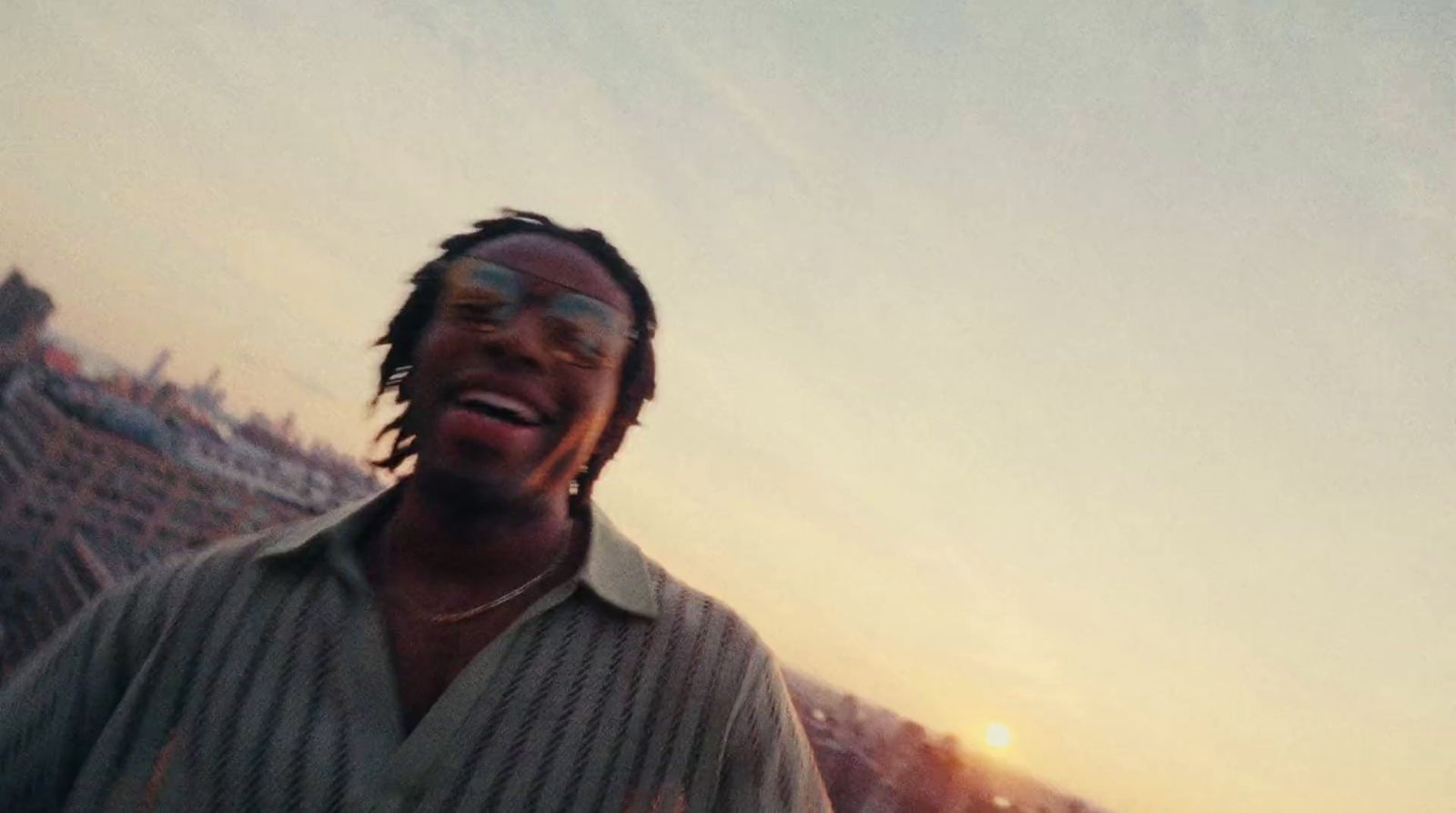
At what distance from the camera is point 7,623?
3450cm

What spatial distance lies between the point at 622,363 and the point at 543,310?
0.75 feet

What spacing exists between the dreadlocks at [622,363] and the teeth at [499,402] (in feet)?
1.07

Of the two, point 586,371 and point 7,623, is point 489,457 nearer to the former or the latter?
point 586,371

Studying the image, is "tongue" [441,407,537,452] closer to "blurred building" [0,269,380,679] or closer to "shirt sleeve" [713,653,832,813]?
"shirt sleeve" [713,653,832,813]

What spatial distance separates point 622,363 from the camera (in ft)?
5.95

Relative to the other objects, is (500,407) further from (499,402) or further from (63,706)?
(63,706)

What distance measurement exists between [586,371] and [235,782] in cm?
97

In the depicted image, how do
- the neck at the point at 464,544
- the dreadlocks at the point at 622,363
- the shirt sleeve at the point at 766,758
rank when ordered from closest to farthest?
the shirt sleeve at the point at 766,758 → the neck at the point at 464,544 → the dreadlocks at the point at 622,363

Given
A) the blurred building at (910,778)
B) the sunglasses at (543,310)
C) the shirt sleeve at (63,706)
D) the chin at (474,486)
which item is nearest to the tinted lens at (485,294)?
the sunglasses at (543,310)

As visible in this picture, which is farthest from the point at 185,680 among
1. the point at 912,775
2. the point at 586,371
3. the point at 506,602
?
the point at 912,775

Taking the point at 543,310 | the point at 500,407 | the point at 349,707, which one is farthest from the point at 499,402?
the point at 349,707

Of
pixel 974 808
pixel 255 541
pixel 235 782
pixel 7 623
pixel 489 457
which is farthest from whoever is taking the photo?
pixel 7 623

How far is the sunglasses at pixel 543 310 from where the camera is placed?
1.66 metres

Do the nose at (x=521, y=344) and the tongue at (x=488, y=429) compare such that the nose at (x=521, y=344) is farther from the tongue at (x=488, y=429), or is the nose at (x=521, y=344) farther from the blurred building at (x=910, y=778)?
the blurred building at (x=910, y=778)
